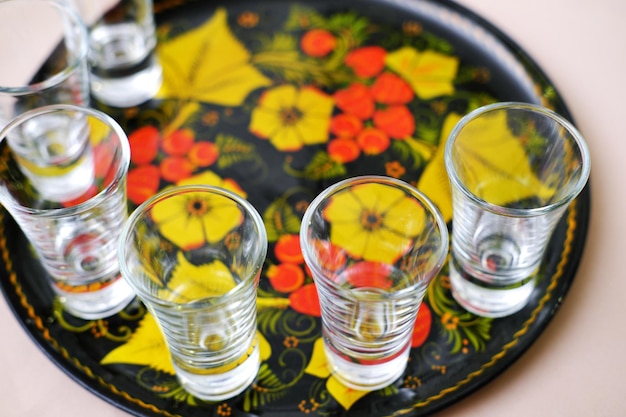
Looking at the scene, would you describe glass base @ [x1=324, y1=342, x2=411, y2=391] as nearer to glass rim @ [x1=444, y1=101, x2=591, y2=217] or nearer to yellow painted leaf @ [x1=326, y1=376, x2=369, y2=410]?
yellow painted leaf @ [x1=326, y1=376, x2=369, y2=410]

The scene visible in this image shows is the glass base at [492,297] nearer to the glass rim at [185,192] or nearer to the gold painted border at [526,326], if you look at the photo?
the gold painted border at [526,326]

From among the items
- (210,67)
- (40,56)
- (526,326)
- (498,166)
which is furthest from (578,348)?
(40,56)

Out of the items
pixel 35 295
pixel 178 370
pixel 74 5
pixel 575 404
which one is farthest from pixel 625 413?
pixel 74 5

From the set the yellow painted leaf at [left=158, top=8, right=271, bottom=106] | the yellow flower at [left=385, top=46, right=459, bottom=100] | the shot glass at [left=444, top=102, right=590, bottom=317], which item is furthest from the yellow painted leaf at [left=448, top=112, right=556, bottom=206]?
the yellow painted leaf at [left=158, top=8, right=271, bottom=106]

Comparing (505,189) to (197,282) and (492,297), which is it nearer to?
(492,297)

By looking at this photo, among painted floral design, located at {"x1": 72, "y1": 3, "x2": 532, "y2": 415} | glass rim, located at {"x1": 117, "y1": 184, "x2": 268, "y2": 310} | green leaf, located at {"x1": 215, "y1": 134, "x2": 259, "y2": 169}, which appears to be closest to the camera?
glass rim, located at {"x1": 117, "y1": 184, "x2": 268, "y2": 310}

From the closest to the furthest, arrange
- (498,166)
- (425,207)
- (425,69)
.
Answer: (425,207) < (498,166) < (425,69)
